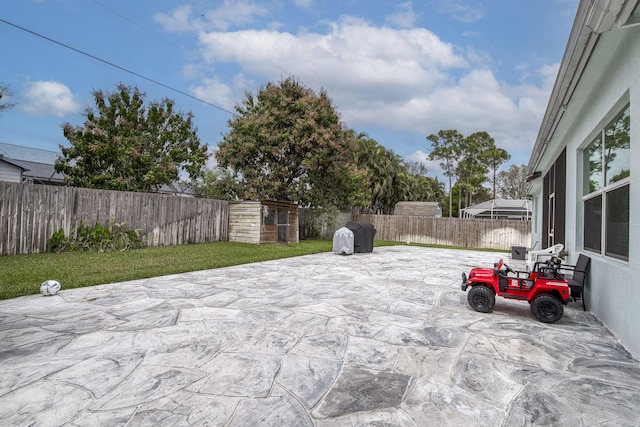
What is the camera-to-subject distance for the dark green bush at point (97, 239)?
8.46 metres

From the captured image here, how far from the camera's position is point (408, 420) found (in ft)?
6.06

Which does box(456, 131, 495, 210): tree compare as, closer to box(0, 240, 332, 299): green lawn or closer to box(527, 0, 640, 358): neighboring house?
box(527, 0, 640, 358): neighboring house

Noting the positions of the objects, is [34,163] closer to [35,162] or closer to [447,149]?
[35,162]

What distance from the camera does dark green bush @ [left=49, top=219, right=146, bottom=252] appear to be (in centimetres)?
846

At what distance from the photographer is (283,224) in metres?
14.1

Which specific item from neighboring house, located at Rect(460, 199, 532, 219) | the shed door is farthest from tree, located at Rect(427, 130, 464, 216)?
the shed door

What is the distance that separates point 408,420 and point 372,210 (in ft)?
101

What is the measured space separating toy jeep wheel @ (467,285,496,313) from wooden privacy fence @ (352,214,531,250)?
14281 millimetres

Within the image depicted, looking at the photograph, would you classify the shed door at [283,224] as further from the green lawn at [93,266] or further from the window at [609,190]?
the window at [609,190]

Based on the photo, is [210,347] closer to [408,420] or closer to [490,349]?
[408,420]

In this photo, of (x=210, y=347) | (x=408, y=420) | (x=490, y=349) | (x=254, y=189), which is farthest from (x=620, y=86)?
(x=254, y=189)

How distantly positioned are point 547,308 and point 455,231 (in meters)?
14.7

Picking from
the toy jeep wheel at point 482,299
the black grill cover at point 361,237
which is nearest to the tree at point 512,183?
the black grill cover at point 361,237

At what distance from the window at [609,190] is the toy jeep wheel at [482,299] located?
4.15ft
